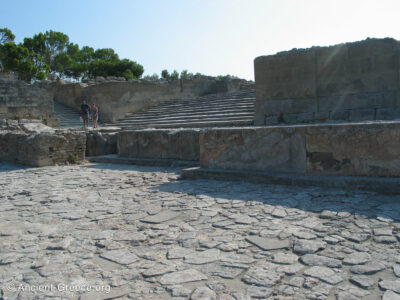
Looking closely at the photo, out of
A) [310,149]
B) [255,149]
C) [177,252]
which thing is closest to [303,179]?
[310,149]

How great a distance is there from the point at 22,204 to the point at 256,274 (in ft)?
10.7

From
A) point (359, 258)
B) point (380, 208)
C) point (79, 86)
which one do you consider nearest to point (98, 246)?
point (359, 258)

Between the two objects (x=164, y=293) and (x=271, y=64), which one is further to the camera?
(x=271, y=64)

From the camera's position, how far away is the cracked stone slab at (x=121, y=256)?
7.49 ft

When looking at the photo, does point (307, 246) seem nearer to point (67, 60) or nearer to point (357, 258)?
point (357, 258)

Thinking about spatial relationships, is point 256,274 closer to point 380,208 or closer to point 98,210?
point 380,208

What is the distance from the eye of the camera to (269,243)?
244 centimetres

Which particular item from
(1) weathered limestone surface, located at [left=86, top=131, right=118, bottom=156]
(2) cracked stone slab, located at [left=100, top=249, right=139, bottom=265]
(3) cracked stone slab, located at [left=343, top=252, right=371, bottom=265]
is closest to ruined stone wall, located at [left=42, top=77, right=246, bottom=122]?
(1) weathered limestone surface, located at [left=86, top=131, right=118, bottom=156]

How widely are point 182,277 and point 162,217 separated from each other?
4.08 feet

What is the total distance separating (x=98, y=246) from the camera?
258cm

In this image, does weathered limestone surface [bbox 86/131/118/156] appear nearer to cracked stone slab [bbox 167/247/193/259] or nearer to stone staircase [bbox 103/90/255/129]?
stone staircase [bbox 103/90/255/129]

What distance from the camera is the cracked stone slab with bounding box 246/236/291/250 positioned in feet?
7.78

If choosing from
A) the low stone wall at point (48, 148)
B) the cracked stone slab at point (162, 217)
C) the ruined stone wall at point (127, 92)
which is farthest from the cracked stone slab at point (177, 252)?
the ruined stone wall at point (127, 92)

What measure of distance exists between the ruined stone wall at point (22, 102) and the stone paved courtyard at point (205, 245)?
1094 cm
